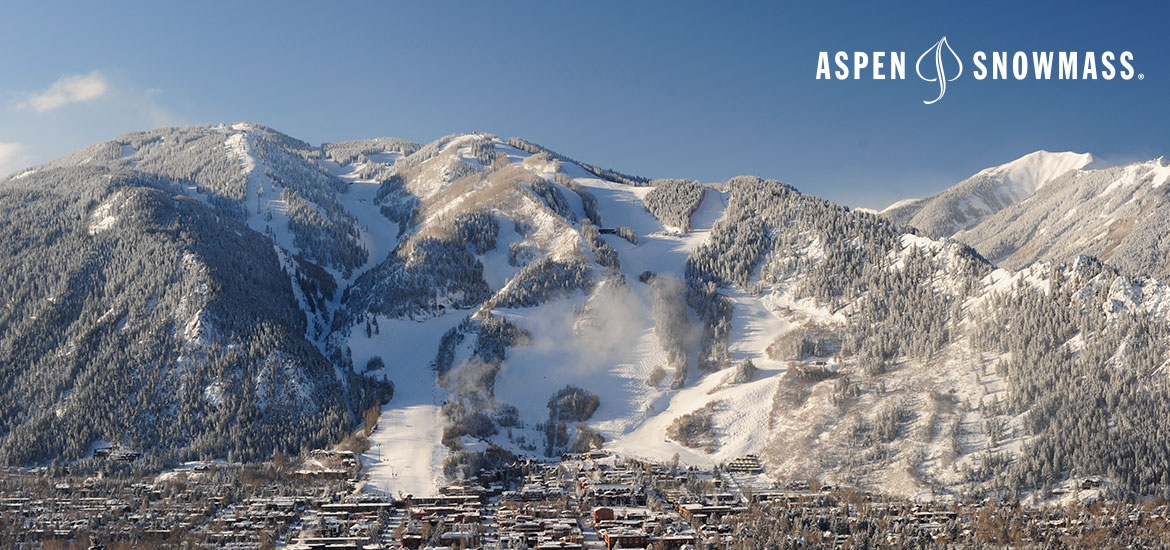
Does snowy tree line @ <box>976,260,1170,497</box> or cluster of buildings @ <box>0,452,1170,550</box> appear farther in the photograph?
snowy tree line @ <box>976,260,1170,497</box>

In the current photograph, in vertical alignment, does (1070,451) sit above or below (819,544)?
above

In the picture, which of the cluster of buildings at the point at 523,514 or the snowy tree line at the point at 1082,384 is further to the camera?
the snowy tree line at the point at 1082,384

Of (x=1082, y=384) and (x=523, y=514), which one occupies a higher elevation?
(x=1082, y=384)

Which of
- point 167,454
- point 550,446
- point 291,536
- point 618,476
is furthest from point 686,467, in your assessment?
point 167,454

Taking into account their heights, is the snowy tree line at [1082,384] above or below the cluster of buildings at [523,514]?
above

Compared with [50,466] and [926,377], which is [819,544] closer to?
[926,377]

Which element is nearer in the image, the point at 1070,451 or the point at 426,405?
the point at 1070,451

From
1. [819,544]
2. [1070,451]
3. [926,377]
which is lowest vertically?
[819,544]

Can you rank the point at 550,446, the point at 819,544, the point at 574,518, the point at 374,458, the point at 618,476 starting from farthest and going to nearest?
the point at 550,446, the point at 374,458, the point at 618,476, the point at 574,518, the point at 819,544

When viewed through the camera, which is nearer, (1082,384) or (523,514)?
(523,514)

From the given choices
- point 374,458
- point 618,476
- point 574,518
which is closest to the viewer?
point 574,518

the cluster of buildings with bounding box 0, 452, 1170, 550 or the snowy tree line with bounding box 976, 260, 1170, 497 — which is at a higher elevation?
the snowy tree line with bounding box 976, 260, 1170, 497
